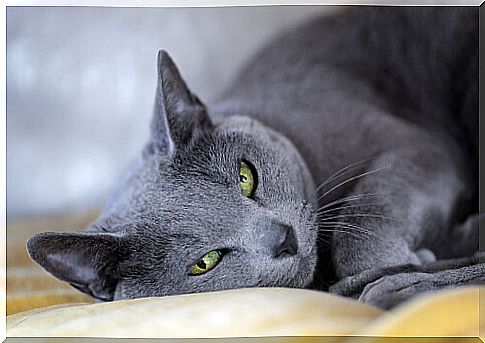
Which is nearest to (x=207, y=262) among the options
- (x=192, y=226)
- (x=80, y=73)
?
(x=192, y=226)

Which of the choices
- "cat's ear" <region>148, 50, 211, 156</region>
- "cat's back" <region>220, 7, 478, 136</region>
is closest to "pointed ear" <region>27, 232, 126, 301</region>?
"cat's ear" <region>148, 50, 211, 156</region>

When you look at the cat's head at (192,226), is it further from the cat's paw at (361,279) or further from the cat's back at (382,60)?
the cat's back at (382,60)

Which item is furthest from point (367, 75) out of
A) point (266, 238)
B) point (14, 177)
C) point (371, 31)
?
point (14, 177)

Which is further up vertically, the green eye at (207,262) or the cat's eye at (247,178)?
the cat's eye at (247,178)

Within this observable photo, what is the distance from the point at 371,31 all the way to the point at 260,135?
1.13 ft

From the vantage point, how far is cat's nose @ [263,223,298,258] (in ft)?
3.56

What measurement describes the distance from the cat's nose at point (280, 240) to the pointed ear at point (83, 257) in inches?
10.2

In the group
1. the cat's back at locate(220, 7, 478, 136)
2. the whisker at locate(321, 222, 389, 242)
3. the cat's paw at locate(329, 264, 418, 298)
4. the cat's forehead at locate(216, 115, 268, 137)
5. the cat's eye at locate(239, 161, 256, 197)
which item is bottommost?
the cat's paw at locate(329, 264, 418, 298)

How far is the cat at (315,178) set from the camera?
1105 mm

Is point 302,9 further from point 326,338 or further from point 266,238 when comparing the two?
point 326,338

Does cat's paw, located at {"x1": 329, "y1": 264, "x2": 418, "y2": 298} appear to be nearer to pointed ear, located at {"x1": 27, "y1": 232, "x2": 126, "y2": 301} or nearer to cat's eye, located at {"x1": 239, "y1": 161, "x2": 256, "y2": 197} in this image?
cat's eye, located at {"x1": 239, "y1": 161, "x2": 256, "y2": 197}

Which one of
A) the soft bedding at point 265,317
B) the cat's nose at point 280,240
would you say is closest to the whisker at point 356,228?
the cat's nose at point 280,240

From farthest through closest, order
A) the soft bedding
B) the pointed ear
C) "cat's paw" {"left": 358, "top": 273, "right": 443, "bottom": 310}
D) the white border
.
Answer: the white border
the pointed ear
"cat's paw" {"left": 358, "top": 273, "right": 443, "bottom": 310}
the soft bedding

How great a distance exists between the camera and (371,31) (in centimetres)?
137
